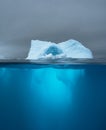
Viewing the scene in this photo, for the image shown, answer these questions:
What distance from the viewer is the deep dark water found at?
708 millimetres

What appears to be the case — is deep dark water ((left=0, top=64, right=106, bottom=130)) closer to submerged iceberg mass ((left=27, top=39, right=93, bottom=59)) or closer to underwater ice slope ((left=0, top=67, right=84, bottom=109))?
underwater ice slope ((left=0, top=67, right=84, bottom=109))

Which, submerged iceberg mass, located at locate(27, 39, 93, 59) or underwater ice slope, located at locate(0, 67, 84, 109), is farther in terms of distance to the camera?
submerged iceberg mass, located at locate(27, 39, 93, 59)

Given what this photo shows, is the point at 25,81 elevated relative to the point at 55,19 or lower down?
lower down

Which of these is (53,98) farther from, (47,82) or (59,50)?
(59,50)

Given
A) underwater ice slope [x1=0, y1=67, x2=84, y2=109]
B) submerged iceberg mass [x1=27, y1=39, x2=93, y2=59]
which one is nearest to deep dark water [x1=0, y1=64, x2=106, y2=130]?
underwater ice slope [x1=0, y1=67, x2=84, y2=109]

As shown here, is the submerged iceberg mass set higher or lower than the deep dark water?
higher

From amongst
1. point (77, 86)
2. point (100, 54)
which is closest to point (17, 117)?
point (77, 86)

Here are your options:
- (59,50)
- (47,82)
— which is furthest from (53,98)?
(59,50)

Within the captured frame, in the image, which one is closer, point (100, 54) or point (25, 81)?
point (25, 81)

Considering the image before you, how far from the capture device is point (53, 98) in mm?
720

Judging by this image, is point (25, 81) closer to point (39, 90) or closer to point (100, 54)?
point (39, 90)

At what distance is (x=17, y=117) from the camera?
2.32ft

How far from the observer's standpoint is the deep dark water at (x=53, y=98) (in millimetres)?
708

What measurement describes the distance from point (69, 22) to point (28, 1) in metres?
0.22
